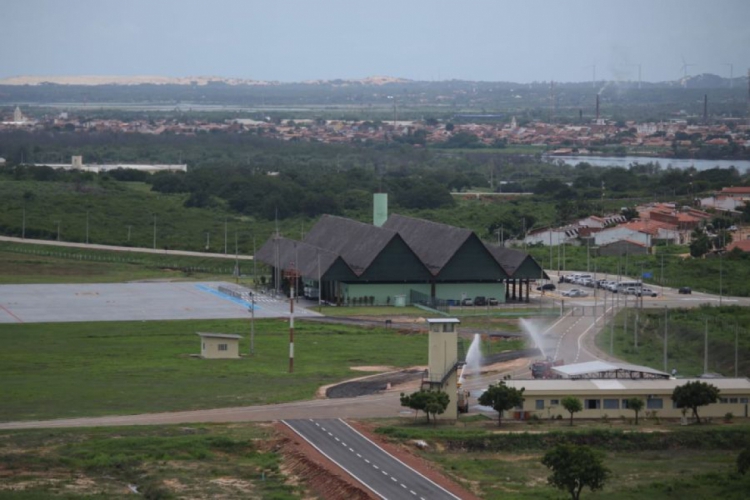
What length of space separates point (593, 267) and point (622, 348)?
30.9 metres

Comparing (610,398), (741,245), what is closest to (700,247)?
(741,245)

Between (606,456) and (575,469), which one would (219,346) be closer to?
(606,456)

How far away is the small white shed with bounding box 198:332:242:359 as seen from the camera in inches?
2126

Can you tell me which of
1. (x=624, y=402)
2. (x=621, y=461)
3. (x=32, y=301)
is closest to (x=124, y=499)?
(x=621, y=461)

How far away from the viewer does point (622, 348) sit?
53.8m

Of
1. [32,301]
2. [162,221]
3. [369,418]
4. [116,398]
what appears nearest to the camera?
[369,418]

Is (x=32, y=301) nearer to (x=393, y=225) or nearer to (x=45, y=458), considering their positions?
(x=393, y=225)

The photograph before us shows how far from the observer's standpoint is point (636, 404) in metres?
41.6

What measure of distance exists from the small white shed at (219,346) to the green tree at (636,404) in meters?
17.1

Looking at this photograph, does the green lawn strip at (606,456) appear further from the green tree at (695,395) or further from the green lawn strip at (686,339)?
the green lawn strip at (686,339)

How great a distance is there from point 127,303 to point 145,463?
3493 centimetres

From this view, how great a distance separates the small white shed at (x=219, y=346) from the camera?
54.0 m

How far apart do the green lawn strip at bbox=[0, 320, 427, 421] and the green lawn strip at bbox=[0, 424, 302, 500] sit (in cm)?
342

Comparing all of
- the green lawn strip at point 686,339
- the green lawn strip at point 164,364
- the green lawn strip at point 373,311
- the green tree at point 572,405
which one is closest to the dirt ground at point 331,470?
the green tree at point 572,405
